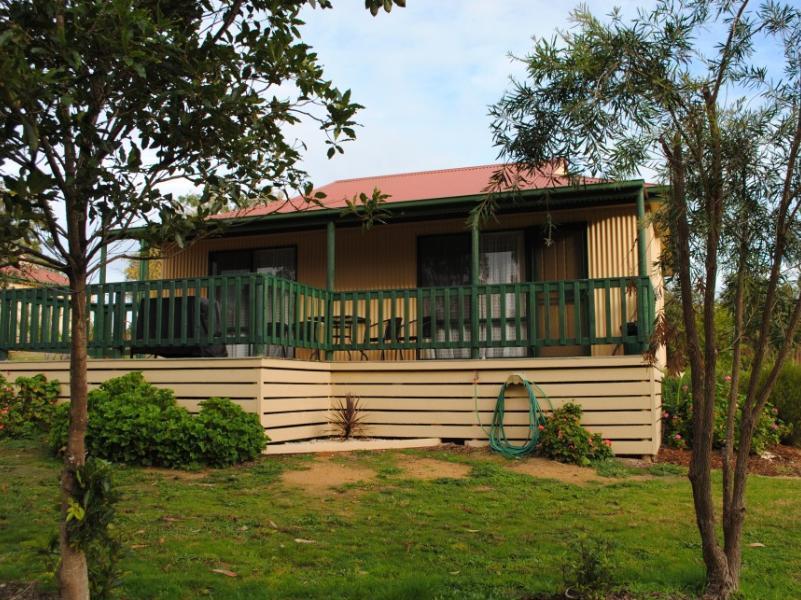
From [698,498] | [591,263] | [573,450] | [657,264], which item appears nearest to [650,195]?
[591,263]

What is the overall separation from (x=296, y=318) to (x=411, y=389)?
1801mm

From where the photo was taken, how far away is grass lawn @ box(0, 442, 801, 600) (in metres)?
4.64

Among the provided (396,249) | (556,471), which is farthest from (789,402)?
(396,249)

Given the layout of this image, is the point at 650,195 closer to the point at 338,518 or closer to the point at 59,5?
the point at 338,518

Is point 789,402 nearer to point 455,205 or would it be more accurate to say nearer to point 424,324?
point 424,324

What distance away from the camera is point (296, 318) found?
10.5 m

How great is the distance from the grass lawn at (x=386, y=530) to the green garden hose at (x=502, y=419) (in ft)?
2.59

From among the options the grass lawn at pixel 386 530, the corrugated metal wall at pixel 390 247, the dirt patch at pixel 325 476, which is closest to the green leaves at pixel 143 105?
the grass lawn at pixel 386 530

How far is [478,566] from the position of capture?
5039 millimetres

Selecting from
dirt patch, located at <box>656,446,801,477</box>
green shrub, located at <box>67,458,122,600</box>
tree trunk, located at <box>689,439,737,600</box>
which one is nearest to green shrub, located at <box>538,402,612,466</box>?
dirt patch, located at <box>656,446,801,477</box>

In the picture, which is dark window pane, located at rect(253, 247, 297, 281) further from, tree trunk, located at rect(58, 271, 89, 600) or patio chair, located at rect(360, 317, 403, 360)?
tree trunk, located at rect(58, 271, 89, 600)

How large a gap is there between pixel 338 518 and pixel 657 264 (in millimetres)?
3157

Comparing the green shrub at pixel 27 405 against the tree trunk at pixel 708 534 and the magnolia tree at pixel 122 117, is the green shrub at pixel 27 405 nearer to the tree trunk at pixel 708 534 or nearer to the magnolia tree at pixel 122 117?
the magnolia tree at pixel 122 117

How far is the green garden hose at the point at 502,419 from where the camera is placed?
9.62 metres
